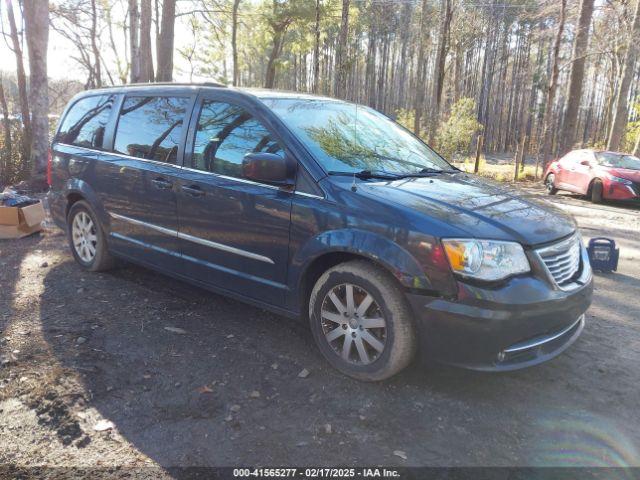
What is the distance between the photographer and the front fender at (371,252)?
286cm

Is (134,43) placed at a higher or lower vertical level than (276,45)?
lower

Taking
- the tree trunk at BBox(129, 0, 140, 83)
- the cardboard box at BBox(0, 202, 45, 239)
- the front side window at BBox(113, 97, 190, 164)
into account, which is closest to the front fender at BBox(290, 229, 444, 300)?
the front side window at BBox(113, 97, 190, 164)

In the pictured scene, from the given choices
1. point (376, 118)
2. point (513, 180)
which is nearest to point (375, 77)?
point (513, 180)

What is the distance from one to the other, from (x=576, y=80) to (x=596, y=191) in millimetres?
6103

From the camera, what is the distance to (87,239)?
207 inches

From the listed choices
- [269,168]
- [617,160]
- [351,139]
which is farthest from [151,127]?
A: [617,160]

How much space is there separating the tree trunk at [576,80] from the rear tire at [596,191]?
4.75 m

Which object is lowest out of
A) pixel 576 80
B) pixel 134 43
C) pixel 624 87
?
pixel 624 87

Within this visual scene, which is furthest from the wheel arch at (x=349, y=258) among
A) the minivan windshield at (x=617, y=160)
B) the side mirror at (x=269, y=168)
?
the minivan windshield at (x=617, y=160)

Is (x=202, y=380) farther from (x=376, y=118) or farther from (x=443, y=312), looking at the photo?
(x=376, y=118)

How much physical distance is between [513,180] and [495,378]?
1553 cm

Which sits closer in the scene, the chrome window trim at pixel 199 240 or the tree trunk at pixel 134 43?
the chrome window trim at pixel 199 240

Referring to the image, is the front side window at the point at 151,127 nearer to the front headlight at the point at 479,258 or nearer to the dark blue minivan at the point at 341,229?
the dark blue minivan at the point at 341,229

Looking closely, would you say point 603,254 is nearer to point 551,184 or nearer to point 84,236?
point 84,236
